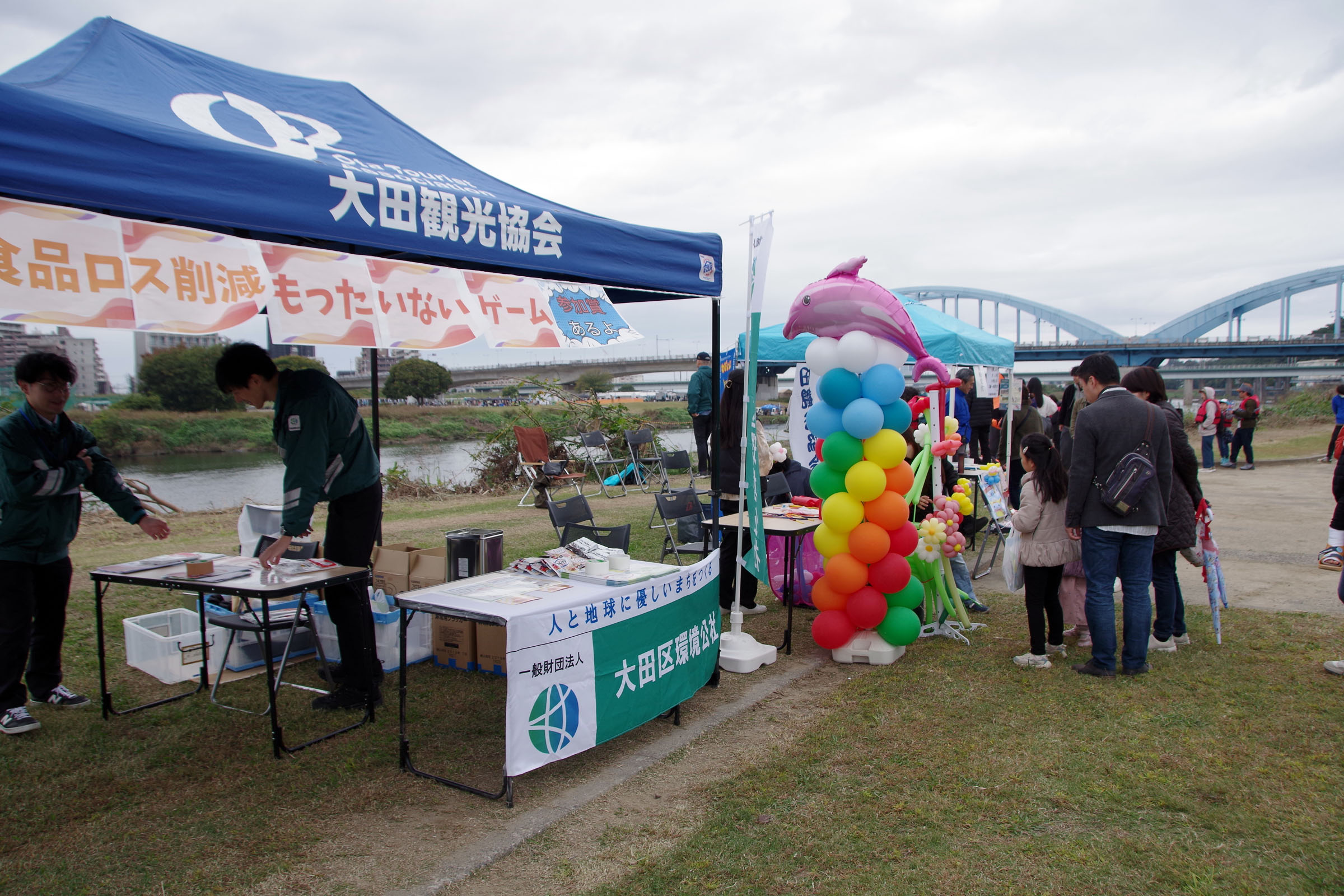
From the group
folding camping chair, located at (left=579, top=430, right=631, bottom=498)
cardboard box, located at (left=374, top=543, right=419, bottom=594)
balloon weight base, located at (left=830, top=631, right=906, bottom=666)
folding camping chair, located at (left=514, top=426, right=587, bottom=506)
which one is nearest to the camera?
balloon weight base, located at (left=830, top=631, right=906, bottom=666)

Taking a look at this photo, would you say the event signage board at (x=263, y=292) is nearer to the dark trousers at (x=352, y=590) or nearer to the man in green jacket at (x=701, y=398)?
the dark trousers at (x=352, y=590)

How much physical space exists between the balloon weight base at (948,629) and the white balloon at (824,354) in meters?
1.78

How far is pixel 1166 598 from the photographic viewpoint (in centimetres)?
421

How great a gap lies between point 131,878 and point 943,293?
63.0m

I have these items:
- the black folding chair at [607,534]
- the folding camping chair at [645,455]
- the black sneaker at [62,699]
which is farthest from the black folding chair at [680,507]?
the folding camping chair at [645,455]

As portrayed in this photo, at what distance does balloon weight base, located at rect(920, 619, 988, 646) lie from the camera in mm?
4590

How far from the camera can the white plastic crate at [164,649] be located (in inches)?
152

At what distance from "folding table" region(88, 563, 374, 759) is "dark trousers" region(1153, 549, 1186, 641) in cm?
407

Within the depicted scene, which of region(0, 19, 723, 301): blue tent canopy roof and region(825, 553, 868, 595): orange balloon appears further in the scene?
region(825, 553, 868, 595): orange balloon

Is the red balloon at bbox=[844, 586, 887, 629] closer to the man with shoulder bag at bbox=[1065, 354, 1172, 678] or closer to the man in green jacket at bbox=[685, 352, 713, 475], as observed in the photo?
the man with shoulder bag at bbox=[1065, 354, 1172, 678]

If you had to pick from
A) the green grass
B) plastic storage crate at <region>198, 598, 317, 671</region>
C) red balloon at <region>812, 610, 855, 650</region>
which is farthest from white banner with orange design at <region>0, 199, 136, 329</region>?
red balloon at <region>812, 610, 855, 650</region>

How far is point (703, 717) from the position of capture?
11.4 ft

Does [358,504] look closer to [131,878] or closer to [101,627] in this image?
[101,627]

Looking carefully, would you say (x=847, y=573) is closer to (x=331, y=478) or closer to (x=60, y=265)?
(x=331, y=478)
